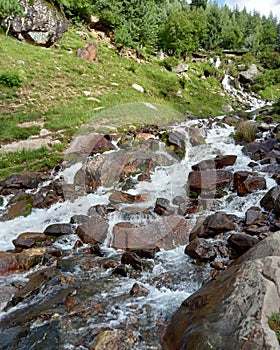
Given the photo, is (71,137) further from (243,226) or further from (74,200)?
(243,226)

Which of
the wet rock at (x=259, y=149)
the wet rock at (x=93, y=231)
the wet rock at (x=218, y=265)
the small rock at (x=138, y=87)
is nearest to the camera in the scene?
the wet rock at (x=218, y=265)

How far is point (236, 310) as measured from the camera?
3.57 m

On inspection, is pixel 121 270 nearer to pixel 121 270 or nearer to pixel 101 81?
pixel 121 270

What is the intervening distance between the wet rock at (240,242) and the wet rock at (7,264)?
475 centimetres

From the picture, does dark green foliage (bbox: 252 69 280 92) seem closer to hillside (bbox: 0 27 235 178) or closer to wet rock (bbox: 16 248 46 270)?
hillside (bbox: 0 27 235 178)

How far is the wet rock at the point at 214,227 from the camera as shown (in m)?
7.12

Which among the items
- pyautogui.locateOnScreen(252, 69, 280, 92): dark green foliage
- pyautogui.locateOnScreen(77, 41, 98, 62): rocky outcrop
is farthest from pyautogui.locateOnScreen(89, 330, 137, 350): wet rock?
pyautogui.locateOnScreen(252, 69, 280, 92): dark green foliage

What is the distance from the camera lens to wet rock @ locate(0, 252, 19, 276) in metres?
6.46

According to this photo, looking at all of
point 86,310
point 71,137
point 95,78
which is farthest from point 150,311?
point 95,78

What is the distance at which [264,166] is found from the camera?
1072 centimetres

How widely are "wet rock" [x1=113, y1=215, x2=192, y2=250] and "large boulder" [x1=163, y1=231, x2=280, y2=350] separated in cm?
276

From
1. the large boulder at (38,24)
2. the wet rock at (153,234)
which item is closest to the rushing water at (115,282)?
the wet rock at (153,234)

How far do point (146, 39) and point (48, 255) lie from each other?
33.8 meters

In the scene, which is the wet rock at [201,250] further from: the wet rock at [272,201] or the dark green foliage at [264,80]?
the dark green foliage at [264,80]
